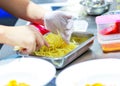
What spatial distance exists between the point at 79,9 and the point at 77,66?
0.91 m

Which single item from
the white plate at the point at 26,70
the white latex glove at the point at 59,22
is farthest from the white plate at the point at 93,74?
the white latex glove at the point at 59,22

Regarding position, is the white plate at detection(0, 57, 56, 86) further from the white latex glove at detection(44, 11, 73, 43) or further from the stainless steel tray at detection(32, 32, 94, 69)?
the white latex glove at detection(44, 11, 73, 43)

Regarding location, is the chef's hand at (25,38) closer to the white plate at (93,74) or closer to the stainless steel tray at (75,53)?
the stainless steel tray at (75,53)

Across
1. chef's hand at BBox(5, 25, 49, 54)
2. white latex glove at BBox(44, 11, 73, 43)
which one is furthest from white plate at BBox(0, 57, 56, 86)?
white latex glove at BBox(44, 11, 73, 43)

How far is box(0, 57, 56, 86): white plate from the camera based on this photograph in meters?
1.05

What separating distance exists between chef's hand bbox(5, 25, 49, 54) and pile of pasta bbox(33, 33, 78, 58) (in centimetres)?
6

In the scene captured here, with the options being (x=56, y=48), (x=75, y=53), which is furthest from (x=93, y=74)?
(x=56, y=48)

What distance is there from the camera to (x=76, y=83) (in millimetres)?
994

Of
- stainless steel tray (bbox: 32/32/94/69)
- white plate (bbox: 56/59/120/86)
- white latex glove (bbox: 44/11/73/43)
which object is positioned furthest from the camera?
white latex glove (bbox: 44/11/73/43)

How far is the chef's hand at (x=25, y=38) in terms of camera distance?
3.85 ft

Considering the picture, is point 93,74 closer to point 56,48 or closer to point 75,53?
point 75,53

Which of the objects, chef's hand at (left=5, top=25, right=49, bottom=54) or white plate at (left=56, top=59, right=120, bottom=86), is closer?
white plate at (left=56, top=59, right=120, bottom=86)

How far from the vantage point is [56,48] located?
51.3 inches

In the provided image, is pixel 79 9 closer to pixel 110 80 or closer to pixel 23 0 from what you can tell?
pixel 23 0
